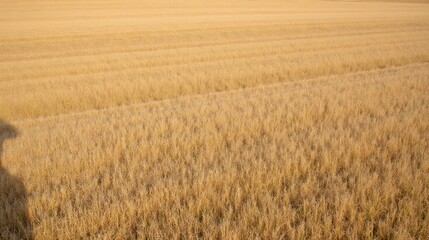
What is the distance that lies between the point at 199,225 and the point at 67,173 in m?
2.02

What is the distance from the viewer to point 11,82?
33.4 feet

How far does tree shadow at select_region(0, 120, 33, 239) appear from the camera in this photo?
9.40ft

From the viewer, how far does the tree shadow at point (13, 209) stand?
9.40 ft

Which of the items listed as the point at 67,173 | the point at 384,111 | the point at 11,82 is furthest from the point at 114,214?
the point at 11,82

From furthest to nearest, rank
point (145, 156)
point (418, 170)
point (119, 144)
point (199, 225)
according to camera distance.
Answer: point (119, 144) → point (145, 156) → point (418, 170) → point (199, 225)

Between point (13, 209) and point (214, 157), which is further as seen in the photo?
point (214, 157)

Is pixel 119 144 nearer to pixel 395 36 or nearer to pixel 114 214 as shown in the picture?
pixel 114 214

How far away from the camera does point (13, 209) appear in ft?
10.3

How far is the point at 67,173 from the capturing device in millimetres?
3969

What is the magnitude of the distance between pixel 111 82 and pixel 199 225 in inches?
309

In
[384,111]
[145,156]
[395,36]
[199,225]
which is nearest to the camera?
[199,225]

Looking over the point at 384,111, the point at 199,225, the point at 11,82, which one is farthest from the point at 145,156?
the point at 11,82

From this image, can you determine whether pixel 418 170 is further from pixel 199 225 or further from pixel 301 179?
pixel 199 225

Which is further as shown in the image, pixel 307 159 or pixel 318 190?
pixel 307 159
